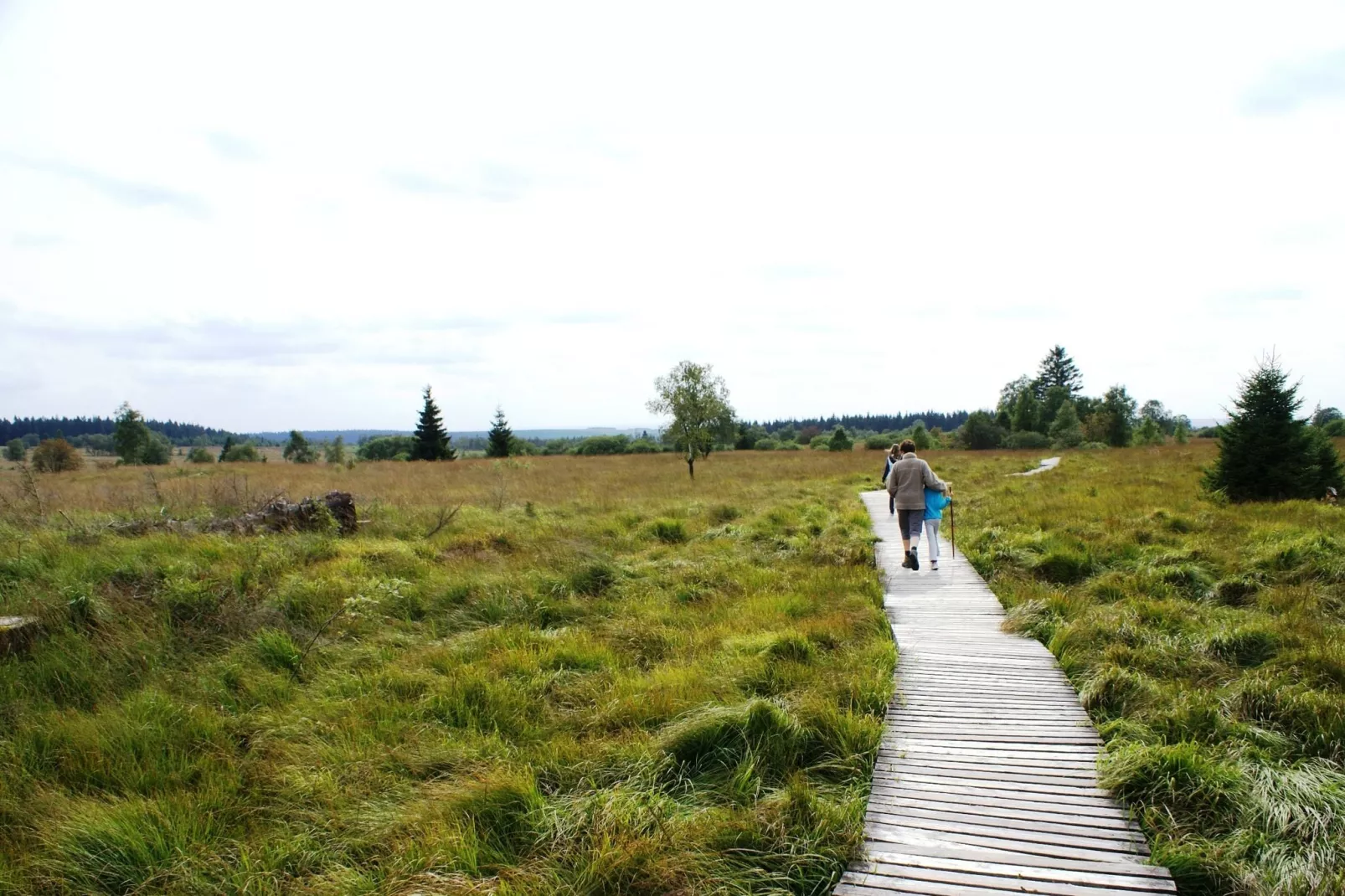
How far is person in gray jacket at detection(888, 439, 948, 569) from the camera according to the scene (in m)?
9.33

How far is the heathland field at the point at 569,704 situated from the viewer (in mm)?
3570

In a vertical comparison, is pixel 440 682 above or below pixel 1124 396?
below

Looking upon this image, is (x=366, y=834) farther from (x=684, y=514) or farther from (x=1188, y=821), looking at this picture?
(x=684, y=514)

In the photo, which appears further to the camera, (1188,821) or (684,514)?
(684,514)

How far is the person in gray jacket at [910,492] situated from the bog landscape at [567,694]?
696mm

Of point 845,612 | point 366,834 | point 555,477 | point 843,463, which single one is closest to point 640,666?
point 845,612

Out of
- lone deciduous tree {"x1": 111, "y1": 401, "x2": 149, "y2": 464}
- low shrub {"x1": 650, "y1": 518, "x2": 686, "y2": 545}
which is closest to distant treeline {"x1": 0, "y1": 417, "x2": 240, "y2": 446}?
lone deciduous tree {"x1": 111, "y1": 401, "x2": 149, "y2": 464}

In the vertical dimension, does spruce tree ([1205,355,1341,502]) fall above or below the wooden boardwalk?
above

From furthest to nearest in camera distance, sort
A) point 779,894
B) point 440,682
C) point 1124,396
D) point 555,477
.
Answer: point 1124,396 → point 555,477 → point 440,682 → point 779,894

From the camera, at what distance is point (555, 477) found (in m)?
26.6

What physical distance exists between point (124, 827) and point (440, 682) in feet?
7.32

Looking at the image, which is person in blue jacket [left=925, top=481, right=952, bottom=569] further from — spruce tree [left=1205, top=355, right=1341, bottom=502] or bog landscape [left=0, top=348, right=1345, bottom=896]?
spruce tree [left=1205, top=355, right=1341, bottom=502]

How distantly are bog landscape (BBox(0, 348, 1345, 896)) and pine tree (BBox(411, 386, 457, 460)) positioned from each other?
33458 millimetres

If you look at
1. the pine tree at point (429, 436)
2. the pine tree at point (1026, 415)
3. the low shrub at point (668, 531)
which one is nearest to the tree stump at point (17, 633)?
the low shrub at point (668, 531)
